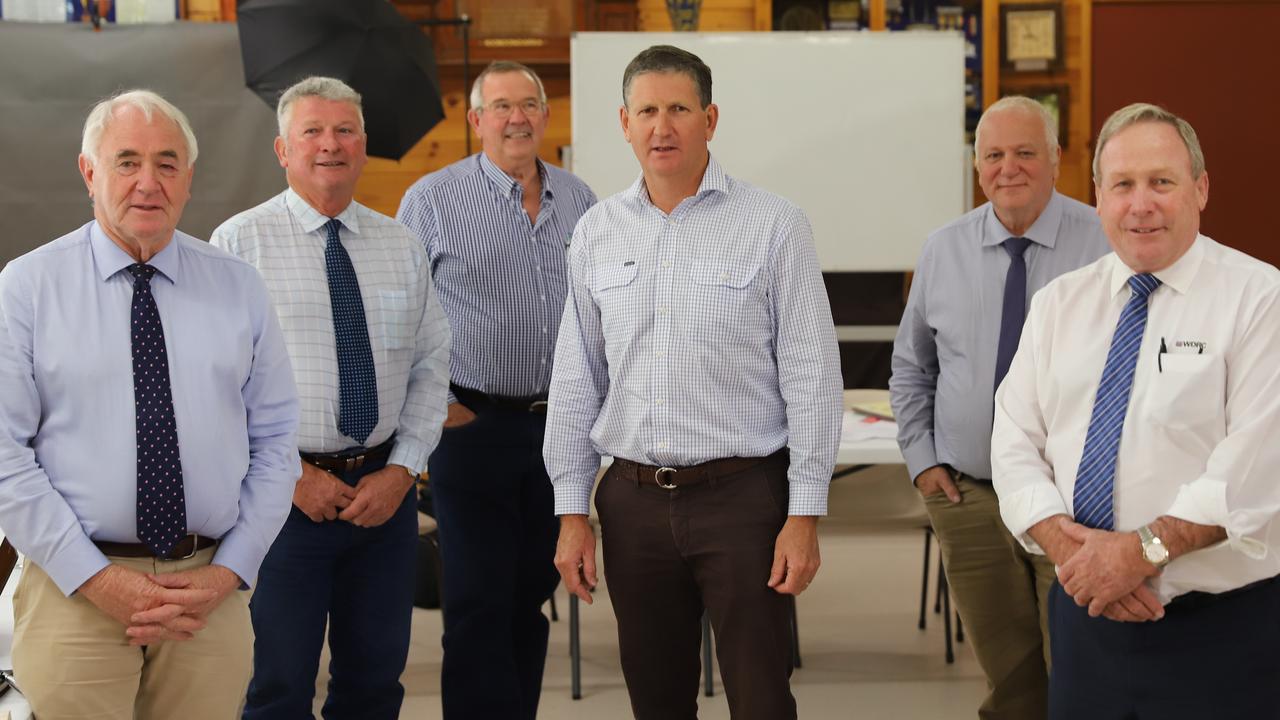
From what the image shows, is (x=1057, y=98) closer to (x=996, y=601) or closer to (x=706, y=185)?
(x=996, y=601)

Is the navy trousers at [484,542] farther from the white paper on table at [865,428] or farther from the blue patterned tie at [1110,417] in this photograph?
the blue patterned tie at [1110,417]

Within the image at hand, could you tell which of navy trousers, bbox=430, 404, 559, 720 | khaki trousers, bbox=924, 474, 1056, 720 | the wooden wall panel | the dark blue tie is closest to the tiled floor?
navy trousers, bbox=430, 404, 559, 720

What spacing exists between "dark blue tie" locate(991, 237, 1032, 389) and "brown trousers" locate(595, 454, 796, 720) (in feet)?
2.15

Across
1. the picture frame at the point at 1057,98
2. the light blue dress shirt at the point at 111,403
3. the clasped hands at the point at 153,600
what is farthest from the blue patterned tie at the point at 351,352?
the picture frame at the point at 1057,98

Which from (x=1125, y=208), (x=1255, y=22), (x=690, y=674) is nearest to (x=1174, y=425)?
(x=1125, y=208)

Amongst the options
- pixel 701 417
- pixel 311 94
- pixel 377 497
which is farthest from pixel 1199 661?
pixel 311 94

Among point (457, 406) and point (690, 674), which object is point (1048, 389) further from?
point (457, 406)

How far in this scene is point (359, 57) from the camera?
4383mm

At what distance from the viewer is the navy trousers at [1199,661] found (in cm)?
190

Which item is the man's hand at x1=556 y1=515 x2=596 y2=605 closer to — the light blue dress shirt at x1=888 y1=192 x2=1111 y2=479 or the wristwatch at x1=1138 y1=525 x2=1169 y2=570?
the light blue dress shirt at x1=888 y1=192 x2=1111 y2=479

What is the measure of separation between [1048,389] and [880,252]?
3718mm

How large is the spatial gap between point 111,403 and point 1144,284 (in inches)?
68.2

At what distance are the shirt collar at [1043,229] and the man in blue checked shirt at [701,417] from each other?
0.63 meters

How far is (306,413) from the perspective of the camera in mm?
2523
